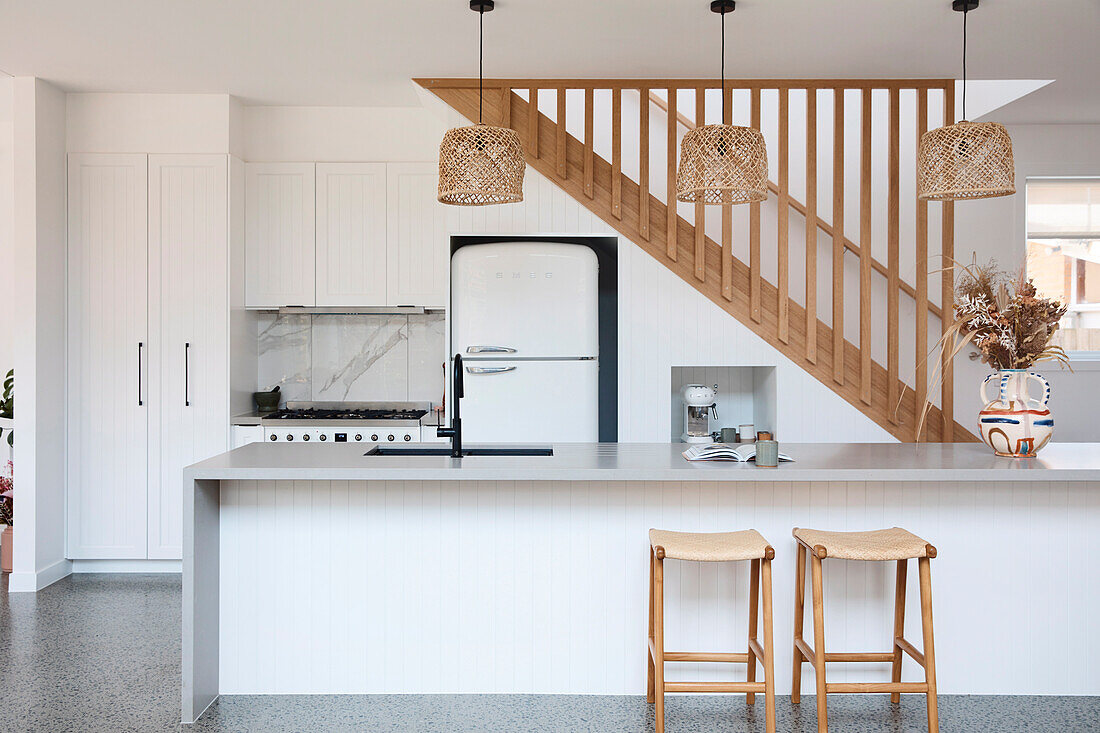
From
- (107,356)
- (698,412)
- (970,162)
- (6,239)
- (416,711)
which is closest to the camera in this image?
(416,711)

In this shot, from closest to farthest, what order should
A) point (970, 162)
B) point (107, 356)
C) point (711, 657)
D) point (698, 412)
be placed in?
point (711, 657), point (970, 162), point (107, 356), point (698, 412)

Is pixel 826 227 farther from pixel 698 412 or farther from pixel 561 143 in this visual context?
pixel 561 143

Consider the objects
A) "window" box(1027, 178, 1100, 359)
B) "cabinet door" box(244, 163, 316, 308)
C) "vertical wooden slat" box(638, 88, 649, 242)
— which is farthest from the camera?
"window" box(1027, 178, 1100, 359)

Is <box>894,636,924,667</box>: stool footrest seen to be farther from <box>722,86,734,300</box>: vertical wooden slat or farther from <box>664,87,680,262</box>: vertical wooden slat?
<box>664,87,680,262</box>: vertical wooden slat

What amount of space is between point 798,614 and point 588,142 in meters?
2.70

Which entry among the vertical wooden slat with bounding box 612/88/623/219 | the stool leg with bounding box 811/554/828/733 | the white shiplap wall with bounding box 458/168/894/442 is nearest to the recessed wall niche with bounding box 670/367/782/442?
the white shiplap wall with bounding box 458/168/894/442

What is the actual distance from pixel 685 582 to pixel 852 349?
87.2 inches

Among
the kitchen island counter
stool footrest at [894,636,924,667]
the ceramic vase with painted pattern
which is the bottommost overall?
stool footrest at [894,636,924,667]

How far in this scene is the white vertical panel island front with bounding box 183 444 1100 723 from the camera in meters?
2.94

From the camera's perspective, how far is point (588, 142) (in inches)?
174

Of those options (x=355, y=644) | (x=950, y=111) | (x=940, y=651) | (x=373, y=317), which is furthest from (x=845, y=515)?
(x=373, y=317)

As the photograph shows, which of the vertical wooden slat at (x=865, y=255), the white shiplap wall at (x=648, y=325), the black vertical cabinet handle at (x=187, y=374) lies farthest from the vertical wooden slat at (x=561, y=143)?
the black vertical cabinet handle at (x=187, y=374)

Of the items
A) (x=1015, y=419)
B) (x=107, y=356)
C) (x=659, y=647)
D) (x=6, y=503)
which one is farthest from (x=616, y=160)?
(x=6, y=503)

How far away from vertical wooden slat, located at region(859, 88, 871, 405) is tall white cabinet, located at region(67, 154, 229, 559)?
3545mm
